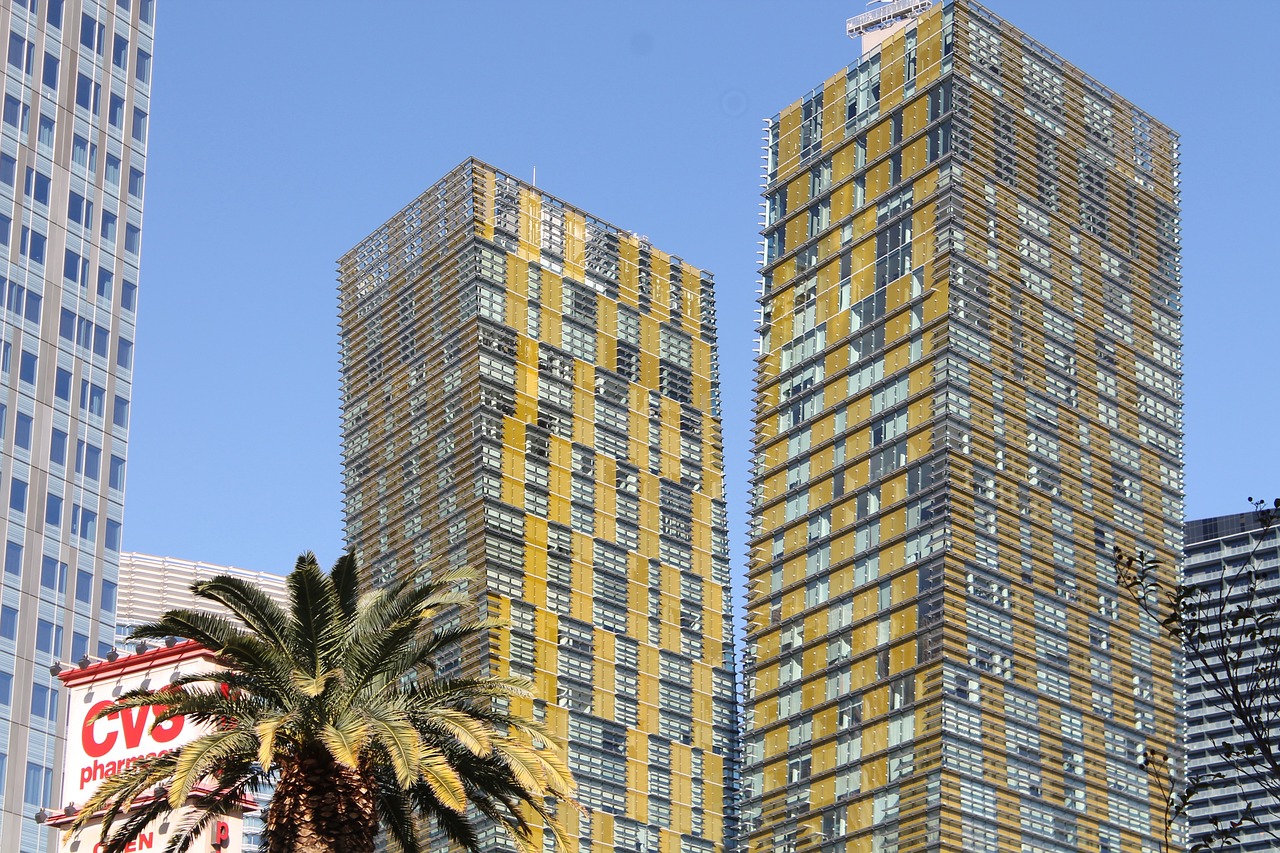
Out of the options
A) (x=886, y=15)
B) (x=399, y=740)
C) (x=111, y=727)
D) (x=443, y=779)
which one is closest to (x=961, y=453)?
(x=886, y=15)

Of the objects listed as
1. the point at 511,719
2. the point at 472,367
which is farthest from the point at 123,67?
the point at 511,719

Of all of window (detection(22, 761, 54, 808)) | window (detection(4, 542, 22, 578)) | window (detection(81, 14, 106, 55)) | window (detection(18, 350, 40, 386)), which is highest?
window (detection(81, 14, 106, 55))

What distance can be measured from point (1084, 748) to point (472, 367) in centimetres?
6349

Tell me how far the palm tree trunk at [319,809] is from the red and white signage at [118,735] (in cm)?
1034

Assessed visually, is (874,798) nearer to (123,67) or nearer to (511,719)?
(123,67)

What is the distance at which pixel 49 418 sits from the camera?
129 metres

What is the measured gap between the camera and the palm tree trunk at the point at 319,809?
51000mm

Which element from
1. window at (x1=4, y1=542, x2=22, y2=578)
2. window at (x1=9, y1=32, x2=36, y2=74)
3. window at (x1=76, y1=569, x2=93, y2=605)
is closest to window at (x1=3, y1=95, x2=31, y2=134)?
window at (x1=9, y1=32, x2=36, y2=74)

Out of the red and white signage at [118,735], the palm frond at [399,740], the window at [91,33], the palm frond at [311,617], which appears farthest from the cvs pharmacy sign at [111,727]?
the window at [91,33]

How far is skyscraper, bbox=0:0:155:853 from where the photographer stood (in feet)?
400

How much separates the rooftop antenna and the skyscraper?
70.8m

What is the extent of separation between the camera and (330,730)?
50.8 meters

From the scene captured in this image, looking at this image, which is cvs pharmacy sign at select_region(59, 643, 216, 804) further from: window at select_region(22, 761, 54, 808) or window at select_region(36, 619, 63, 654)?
window at select_region(36, 619, 63, 654)

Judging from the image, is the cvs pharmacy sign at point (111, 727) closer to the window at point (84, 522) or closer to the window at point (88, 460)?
the window at point (84, 522)
